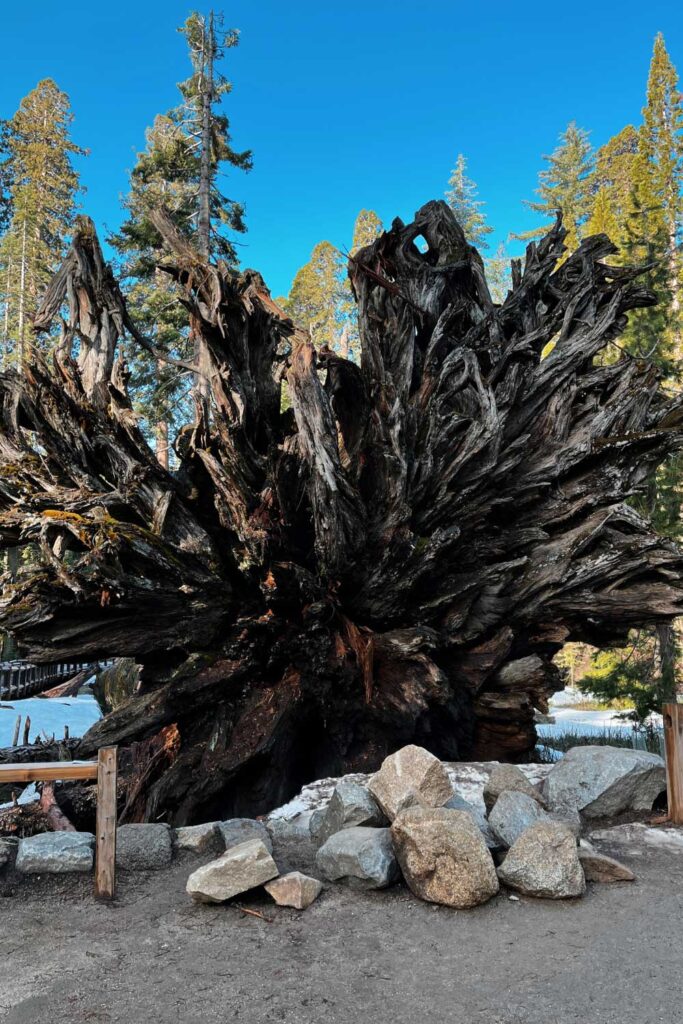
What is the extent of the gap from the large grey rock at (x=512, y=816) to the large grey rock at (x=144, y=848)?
282cm

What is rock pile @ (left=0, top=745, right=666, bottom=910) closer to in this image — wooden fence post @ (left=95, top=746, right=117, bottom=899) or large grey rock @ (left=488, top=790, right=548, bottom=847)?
large grey rock @ (left=488, top=790, right=548, bottom=847)

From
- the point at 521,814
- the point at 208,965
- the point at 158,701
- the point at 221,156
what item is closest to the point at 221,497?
the point at 158,701

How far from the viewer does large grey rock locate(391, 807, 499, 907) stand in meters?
4.76

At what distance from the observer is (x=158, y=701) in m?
8.05

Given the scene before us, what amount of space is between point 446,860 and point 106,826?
2522 millimetres

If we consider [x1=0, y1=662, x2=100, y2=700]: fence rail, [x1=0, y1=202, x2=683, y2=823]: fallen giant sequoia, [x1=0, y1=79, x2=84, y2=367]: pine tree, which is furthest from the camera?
[x1=0, y1=79, x2=84, y2=367]: pine tree

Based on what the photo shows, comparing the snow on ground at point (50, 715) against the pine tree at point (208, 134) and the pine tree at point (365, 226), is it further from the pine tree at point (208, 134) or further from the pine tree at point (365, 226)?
the pine tree at point (365, 226)

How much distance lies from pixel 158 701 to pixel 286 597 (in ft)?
6.38

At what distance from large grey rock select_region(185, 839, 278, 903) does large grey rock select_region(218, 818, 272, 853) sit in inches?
45.5

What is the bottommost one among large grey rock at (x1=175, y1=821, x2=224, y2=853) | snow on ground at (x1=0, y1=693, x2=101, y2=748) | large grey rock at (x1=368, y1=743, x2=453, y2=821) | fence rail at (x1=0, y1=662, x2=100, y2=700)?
snow on ground at (x1=0, y1=693, x2=101, y2=748)

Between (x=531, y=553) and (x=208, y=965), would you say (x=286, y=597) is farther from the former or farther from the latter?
(x=208, y=965)

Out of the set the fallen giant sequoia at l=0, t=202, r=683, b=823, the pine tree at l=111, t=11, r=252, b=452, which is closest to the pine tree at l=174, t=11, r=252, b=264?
the pine tree at l=111, t=11, r=252, b=452

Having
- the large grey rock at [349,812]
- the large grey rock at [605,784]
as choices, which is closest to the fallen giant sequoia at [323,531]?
the large grey rock at [605,784]

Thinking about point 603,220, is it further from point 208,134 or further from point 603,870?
point 603,870
